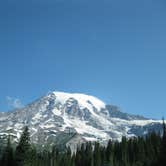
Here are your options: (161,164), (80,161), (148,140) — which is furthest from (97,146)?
(161,164)

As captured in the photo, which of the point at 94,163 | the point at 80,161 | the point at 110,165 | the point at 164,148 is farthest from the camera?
the point at 80,161

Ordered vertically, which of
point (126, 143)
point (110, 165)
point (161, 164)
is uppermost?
point (126, 143)

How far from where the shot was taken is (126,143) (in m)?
165

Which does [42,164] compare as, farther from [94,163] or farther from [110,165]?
[110,165]

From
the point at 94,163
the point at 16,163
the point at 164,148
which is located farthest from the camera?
the point at 94,163

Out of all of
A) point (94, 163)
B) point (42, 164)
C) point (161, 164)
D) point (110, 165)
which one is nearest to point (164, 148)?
point (161, 164)

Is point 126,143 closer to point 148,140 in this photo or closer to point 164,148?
point 148,140

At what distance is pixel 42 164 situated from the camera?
6348 inches

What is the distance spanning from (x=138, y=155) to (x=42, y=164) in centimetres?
4126

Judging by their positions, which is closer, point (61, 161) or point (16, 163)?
point (16, 163)

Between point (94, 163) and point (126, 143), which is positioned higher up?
point (126, 143)

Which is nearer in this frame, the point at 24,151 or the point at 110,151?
the point at 24,151

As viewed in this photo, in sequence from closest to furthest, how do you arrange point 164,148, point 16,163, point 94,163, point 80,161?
1. point 164,148
2. point 16,163
3. point 94,163
4. point 80,161

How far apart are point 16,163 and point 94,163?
82.3 metres
